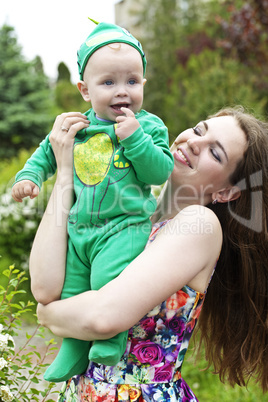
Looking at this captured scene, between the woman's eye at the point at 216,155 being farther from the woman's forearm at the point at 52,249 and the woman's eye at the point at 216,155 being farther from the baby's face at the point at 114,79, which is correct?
the woman's forearm at the point at 52,249

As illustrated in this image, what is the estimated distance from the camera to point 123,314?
1508 mm

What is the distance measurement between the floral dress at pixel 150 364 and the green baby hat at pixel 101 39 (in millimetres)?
948

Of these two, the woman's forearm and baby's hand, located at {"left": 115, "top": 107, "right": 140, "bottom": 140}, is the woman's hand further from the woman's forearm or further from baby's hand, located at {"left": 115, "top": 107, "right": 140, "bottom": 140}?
baby's hand, located at {"left": 115, "top": 107, "right": 140, "bottom": 140}

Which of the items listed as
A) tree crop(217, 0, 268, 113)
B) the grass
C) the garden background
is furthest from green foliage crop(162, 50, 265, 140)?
the grass

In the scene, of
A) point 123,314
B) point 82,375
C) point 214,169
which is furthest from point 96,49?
point 82,375

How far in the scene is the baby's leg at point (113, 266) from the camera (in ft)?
5.09

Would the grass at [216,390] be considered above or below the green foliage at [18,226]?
below

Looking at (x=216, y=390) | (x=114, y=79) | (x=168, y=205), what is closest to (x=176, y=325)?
(x=168, y=205)

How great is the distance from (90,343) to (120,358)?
134 millimetres

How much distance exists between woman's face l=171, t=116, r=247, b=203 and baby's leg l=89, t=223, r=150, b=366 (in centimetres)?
40

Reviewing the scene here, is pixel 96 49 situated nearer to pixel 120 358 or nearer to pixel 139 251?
pixel 139 251

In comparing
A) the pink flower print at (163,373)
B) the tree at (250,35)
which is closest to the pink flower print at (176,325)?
the pink flower print at (163,373)

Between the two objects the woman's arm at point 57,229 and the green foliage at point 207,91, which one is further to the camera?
the green foliage at point 207,91

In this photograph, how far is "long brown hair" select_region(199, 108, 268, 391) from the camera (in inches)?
77.7
